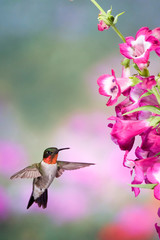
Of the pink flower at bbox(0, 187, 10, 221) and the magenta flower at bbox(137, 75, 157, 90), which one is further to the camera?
the pink flower at bbox(0, 187, 10, 221)

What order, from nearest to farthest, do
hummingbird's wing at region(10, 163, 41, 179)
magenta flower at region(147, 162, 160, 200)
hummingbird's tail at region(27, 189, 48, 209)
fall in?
magenta flower at region(147, 162, 160, 200) → hummingbird's wing at region(10, 163, 41, 179) → hummingbird's tail at region(27, 189, 48, 209)

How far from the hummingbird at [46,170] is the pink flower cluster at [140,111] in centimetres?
138

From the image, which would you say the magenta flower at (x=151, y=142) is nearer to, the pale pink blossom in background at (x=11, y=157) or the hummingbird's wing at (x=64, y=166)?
the hummingbird's wing at (x=64, y=166)

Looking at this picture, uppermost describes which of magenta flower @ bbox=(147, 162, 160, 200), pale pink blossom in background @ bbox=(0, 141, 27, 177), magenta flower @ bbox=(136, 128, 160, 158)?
pale pink blossom in background @ bbox=(0, 141, 27, 177)

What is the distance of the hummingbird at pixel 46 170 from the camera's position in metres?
1.73

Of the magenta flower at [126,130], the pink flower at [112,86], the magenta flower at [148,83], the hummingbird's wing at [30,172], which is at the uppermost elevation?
the hummingbird's wing at [30,172]

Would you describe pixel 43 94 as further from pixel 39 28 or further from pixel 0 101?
pixel 39 28

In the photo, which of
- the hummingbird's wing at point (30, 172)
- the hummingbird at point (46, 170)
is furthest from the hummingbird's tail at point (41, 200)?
the hummingbird's wing at point (30, 172)

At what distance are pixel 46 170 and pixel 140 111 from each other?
4.96ft

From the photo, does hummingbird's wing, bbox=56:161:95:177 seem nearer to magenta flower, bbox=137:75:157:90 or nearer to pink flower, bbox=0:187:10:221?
pink flower, bbox=0:187:10:221

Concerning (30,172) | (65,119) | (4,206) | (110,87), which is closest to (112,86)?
(110,87)

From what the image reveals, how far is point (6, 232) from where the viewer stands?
200 centimetres

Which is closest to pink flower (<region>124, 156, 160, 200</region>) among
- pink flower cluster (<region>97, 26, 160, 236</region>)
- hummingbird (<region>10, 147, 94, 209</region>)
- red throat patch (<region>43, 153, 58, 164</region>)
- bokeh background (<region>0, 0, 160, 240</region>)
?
pink flower cluster (<region>97, 26, 160, 236</region>)

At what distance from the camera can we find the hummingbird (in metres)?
1.73
